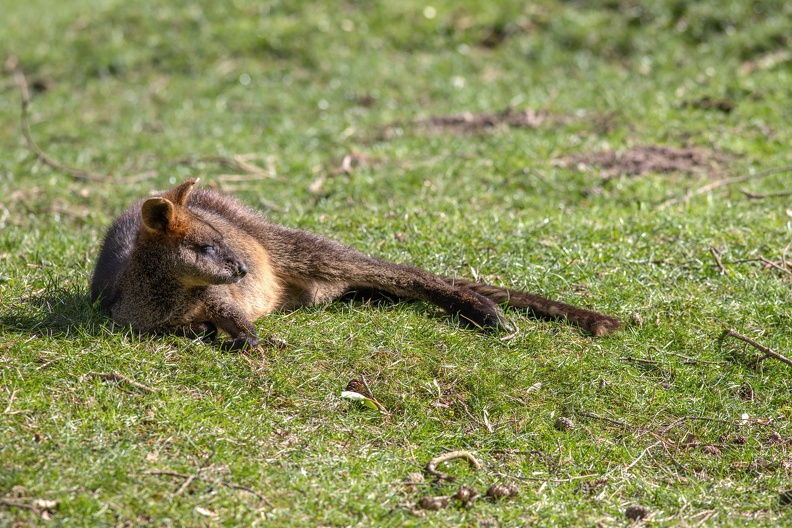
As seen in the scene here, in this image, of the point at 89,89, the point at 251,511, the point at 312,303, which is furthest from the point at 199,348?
the point at 89,89

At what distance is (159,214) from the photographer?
17.6 feet

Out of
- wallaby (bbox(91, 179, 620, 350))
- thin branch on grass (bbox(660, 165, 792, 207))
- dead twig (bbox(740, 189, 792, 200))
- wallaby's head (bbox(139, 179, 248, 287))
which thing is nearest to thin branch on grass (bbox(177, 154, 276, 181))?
wallaby (bbox(91, 179, 620, 350))

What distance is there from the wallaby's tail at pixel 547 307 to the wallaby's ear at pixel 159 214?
1.91 meters

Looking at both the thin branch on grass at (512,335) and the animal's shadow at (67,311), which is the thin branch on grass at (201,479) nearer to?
the animal's shadow at (67,311)

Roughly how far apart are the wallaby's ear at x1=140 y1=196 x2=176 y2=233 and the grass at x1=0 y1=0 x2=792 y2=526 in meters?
0.68

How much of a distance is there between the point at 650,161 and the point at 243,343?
492 centimetres

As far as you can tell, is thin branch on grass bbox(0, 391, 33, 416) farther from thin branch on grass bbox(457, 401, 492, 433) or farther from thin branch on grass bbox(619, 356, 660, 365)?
thin branch on grass bbox(619, 356, 660, 365)

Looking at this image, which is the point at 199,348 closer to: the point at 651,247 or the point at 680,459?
the point at 680,459

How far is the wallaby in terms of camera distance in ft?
17.7

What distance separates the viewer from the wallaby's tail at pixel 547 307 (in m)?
5.77

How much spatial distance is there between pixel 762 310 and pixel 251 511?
12.3 feet

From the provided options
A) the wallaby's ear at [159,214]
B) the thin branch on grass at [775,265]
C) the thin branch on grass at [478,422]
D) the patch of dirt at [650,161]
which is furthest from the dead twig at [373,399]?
the patch of dirt at [650,161]

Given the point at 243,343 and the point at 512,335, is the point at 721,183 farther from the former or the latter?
the point at 243,343

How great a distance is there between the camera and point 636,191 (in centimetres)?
812
